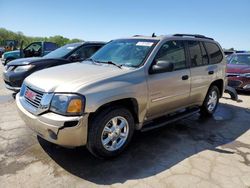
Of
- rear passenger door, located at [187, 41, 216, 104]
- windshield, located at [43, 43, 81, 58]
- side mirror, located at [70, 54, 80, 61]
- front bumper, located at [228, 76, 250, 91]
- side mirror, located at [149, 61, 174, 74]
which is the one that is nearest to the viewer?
side mirror, located at [149, 61, 174, 74]

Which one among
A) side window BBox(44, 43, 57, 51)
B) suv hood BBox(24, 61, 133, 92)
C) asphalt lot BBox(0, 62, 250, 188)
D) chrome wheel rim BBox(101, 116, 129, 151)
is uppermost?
side window BBox(44, 43, 57, 51)

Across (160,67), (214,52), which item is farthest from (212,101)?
(160,67)

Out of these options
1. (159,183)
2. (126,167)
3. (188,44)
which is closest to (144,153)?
(126,167)

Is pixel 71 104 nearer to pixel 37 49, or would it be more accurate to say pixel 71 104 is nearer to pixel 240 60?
pixel 240 60

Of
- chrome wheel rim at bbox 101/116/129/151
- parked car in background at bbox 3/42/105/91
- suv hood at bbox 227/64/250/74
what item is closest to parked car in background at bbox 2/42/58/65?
parked car in background at bbox 3/42/105/91

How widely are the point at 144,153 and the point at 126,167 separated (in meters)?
0.52

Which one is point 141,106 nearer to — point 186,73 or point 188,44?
point 186,73

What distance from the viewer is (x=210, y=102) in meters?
5.74

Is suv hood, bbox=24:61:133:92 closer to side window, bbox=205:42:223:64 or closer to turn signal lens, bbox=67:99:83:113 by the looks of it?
turn signal lens, bbox=67:99:83:113

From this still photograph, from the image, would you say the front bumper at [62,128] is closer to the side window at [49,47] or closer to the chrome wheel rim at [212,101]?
the chrome wheel rim at [212,101]

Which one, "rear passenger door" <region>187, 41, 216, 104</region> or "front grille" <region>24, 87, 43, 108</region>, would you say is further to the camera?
"rear passenger door" <region>187, 41, 216, 104</region>

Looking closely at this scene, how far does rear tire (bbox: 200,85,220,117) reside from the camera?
555 centimetres

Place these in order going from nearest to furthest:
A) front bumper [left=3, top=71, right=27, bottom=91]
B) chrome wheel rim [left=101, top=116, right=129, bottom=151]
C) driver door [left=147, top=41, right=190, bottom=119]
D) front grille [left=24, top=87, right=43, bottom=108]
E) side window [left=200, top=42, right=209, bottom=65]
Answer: front grille [left=24, top=87, right=43, bottom=108]
chrome wheel rim [left=101, top=116, right=129, bottom=151]
driver door [left=147, top=41, right=190, bottom=119]
side window [left=200, top=42, right=209, bottom=65]
front bumper [left=3, top=71, right=27, bottom=91]

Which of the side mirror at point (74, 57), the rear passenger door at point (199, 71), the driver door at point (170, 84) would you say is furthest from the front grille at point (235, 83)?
the side mirror at point (74, 57)
